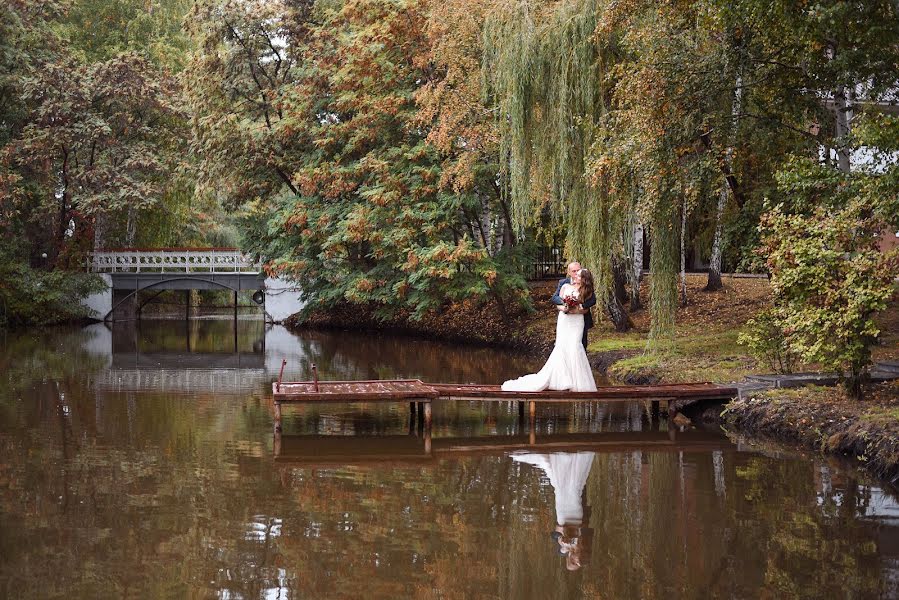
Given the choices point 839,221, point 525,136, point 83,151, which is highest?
point 83,151

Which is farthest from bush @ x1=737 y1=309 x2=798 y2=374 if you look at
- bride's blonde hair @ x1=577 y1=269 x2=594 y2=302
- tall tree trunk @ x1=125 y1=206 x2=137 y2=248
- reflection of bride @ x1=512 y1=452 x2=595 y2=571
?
tall tree trunk @ x1=125 y1=206 x2=137 y2=248

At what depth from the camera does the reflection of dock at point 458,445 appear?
11.7 m

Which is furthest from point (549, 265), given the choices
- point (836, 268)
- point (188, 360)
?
point (836, 268)

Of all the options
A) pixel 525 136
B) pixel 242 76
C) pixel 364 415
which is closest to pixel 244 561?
pixel 364 415

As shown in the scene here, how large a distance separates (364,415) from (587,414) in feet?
10.7

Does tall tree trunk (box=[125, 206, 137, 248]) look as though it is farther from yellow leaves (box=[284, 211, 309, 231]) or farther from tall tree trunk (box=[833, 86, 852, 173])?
tall tree trunk (box=[833, 86, 852, 173])

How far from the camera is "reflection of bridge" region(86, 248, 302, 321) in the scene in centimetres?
4041

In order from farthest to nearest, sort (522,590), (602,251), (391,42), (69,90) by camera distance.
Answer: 1. (69,90)
2. (391,42)
3. (602,251)
4. (522,590)

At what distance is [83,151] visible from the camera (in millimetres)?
37625

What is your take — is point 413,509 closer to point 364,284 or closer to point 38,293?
point 364,284

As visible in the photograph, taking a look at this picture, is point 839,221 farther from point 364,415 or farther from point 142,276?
point 142,276

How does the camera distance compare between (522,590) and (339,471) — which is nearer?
(522,590)

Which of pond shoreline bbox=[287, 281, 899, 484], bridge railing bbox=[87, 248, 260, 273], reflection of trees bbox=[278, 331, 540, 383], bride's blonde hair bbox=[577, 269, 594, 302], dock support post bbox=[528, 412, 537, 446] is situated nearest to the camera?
pond shoreline bbox=[287, 281, 899, 484]

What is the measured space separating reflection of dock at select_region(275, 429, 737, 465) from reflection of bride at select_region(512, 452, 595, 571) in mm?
529
